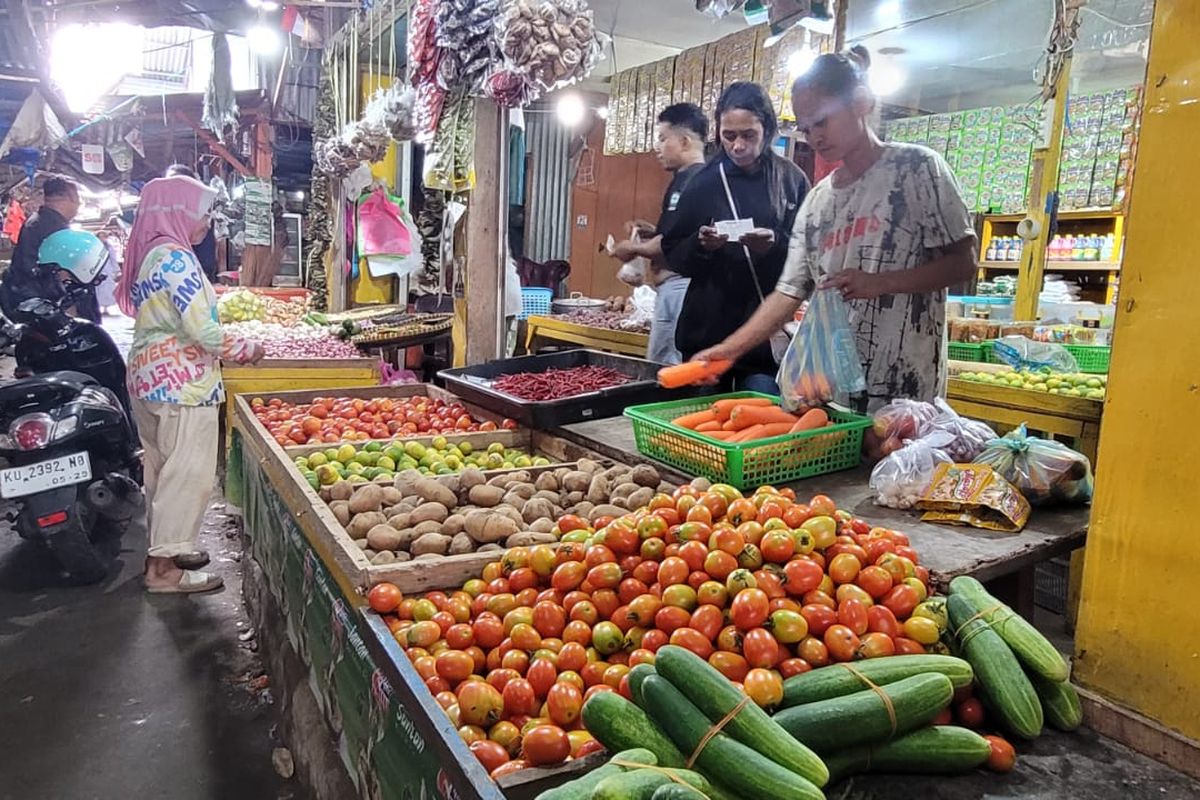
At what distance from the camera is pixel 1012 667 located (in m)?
1.49

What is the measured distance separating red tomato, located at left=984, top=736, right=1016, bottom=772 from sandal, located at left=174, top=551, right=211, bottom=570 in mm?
4389

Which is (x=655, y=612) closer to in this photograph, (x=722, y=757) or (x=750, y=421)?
(x=722, y=757)

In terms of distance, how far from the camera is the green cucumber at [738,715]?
122 cm

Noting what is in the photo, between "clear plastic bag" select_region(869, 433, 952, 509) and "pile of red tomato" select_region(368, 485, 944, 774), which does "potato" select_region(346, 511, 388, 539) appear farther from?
"clear plastic bag" select_region(869, 433, 952, 509)

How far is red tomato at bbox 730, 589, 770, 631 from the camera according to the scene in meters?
1.57

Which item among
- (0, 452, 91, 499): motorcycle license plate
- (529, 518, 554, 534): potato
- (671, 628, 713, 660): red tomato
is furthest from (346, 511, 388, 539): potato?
(0, 452, 91, 499): motorcycle license plate

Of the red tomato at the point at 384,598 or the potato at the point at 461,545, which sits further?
the potato at the point at 461,545

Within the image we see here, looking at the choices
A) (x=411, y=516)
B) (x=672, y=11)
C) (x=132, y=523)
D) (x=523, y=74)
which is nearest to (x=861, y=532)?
(x=411, y=516)

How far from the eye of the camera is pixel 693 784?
1.17 meters

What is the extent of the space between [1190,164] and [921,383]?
147 centimetres

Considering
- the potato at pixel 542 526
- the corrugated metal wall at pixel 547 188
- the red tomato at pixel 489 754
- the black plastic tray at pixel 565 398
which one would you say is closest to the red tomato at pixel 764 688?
the red tomato at pixel 489 754

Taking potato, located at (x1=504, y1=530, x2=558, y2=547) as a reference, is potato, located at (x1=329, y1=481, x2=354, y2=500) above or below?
below

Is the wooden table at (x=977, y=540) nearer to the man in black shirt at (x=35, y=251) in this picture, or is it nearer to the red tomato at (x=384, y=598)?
the red tomato at (x=384, y=598)

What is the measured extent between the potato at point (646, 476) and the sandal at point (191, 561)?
3.20 metres
